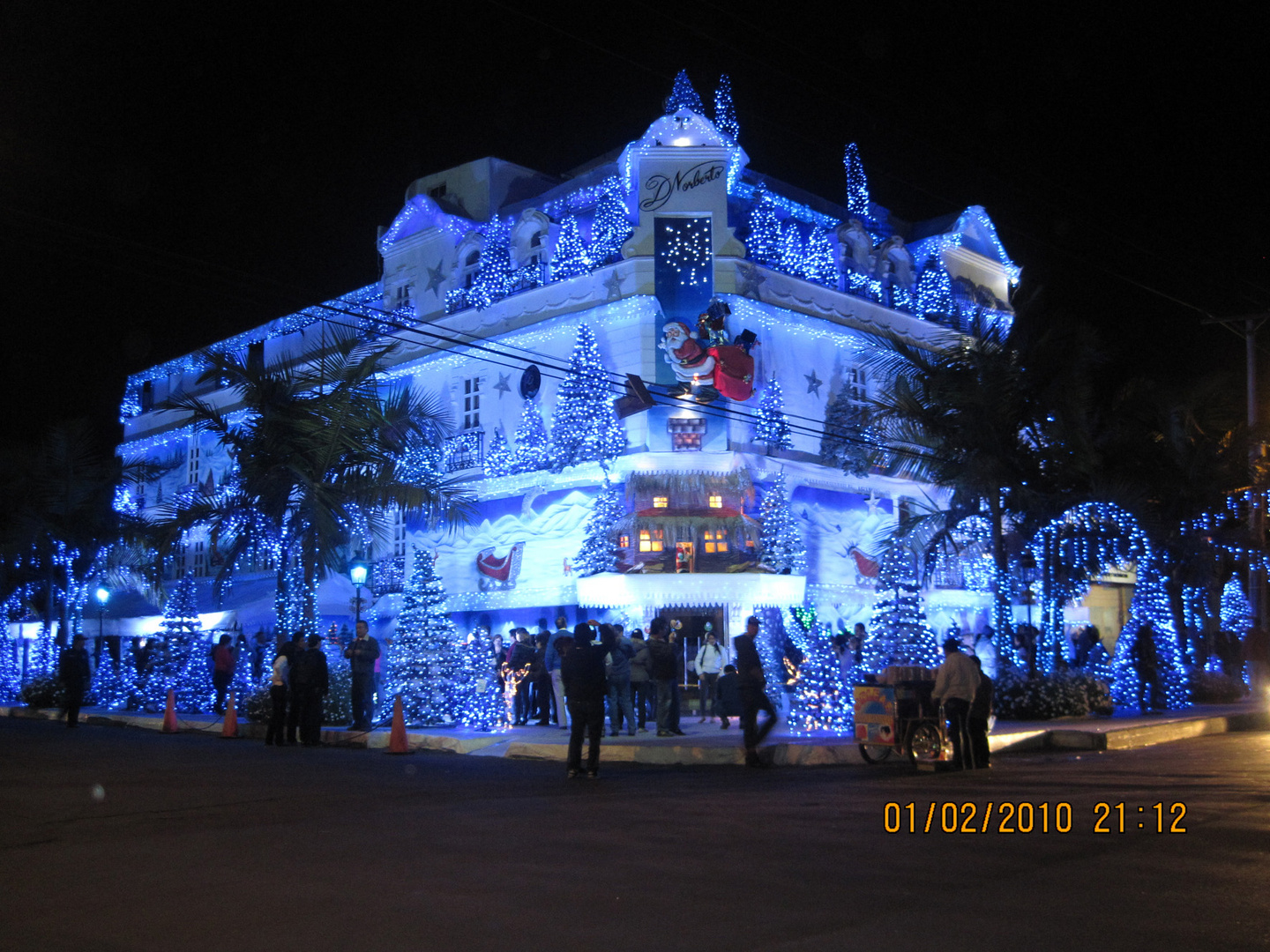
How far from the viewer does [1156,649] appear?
22.2 metres

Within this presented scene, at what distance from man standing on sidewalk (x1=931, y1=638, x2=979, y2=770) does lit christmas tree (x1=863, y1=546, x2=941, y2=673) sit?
4047 mm

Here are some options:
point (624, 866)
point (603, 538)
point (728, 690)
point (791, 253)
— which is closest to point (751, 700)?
point (728, 690)

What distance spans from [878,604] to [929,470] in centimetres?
553

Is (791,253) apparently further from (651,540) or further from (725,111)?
(651,540)

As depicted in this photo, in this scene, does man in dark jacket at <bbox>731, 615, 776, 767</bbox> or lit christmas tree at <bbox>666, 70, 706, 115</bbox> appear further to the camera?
lit christmas tree at <bbox>666, 70, 706, 115</bbox>

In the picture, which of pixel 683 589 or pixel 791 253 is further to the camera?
pixel 791 253

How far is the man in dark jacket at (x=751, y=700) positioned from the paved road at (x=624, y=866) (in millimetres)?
1662

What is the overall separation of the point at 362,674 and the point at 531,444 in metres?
9.23

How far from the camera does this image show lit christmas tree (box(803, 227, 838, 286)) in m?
28.0

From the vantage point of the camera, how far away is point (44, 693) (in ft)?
86.9

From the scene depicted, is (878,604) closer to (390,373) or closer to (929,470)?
(929,470)

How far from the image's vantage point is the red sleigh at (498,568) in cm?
2656

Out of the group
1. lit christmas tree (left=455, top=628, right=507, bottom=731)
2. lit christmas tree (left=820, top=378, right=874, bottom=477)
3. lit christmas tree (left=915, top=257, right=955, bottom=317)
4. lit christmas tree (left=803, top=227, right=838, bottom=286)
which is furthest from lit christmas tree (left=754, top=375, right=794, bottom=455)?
lit christmas tree (left=455, top=628, right=507, bottom=731)

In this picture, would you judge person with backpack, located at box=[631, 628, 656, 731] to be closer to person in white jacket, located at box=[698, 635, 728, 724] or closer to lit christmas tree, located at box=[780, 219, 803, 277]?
person in white jacket, located at box=[698, 635, 728, 724]
